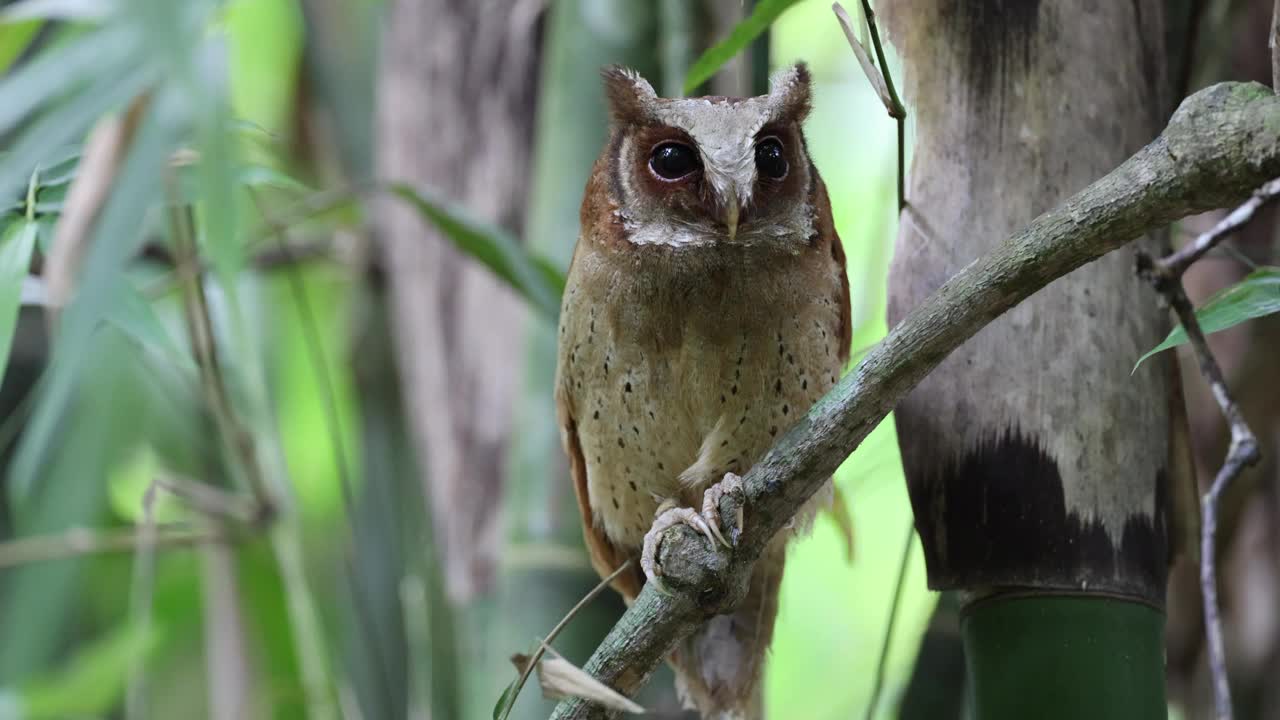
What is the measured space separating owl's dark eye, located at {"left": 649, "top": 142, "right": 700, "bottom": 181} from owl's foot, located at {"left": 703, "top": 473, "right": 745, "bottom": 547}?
1.09 ft

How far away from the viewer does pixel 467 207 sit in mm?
2441

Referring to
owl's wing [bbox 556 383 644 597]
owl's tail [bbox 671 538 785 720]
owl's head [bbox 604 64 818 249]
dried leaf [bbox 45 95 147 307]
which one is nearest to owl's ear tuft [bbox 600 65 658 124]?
owl's head [bbox 604 64 818 249]

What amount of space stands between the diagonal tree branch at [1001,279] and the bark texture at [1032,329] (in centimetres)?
21

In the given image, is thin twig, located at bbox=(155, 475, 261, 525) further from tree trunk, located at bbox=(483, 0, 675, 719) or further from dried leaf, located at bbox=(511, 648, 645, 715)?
dried leaf, located at bbox=(511, 648, 645, 715)

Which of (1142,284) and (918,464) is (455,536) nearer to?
(918,464)

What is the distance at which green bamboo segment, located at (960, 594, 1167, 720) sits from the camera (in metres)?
1.05

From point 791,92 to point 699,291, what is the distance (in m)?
0.23

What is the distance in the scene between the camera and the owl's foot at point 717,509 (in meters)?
1.05

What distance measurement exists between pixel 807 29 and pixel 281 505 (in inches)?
53.3

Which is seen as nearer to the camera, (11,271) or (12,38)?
(11,271)

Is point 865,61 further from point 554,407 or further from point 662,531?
point 554,407

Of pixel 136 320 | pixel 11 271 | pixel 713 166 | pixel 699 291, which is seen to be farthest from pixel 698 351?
pixel 11 271

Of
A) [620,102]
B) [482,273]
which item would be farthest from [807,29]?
[620,102]

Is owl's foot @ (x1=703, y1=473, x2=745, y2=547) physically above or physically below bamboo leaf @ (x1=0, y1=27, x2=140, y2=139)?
below
